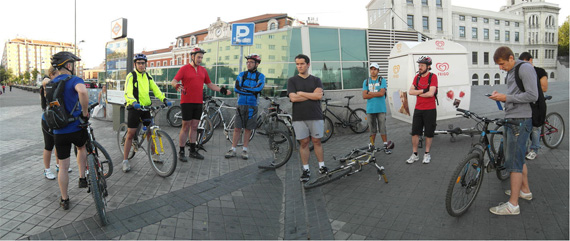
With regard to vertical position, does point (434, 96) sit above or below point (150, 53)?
below

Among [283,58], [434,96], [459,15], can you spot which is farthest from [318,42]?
[459,15]

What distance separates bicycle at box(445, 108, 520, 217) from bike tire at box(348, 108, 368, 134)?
4891 millimetres

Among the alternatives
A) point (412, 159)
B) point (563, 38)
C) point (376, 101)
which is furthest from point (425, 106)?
point (563, 38)

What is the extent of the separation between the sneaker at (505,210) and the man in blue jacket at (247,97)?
12.9 ft

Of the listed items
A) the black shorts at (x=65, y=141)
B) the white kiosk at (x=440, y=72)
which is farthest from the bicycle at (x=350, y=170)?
the white kiosk at (x=440, y=72)

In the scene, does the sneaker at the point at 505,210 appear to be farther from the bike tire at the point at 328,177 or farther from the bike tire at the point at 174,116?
the bike tire at the point at 174,116

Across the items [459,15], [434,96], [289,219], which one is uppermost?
[459,15]

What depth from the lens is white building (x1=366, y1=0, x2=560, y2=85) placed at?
5308 cm

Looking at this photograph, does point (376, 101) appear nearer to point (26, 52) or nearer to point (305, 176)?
point (305, 176)

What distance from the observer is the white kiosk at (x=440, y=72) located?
9.51 meters

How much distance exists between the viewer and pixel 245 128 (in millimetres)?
6430

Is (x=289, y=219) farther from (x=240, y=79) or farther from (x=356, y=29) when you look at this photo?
(x=356, y=29)

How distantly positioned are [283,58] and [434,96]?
38.7 feet

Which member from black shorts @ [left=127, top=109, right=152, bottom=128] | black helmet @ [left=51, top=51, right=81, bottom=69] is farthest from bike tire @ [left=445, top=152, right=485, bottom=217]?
black shorts @ [left=127, top=109, right=152, bottom=128]
